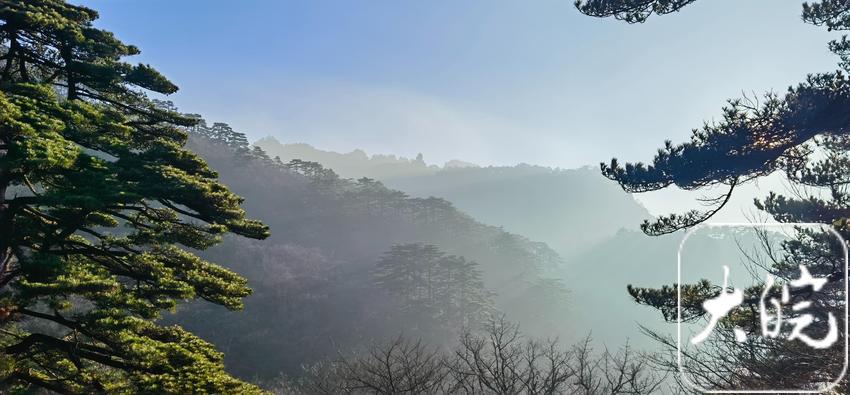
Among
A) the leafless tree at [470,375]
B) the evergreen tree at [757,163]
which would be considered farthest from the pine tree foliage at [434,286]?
the evergreen tree at [757,163]

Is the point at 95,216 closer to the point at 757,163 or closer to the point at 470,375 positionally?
the point at 757,163

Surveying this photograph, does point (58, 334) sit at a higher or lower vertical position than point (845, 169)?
lower

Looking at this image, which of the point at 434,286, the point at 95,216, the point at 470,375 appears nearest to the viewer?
the point at 95,216

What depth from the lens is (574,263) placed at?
374 ft

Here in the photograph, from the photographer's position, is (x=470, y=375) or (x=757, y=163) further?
(x=470, y=375)

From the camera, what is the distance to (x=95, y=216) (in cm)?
688

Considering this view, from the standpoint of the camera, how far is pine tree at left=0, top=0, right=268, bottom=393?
558 centimetres

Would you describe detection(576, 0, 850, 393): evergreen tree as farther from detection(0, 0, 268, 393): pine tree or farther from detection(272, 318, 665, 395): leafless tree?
detection(0, 0, 268, 393): pine tree

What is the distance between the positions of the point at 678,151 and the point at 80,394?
885 cm

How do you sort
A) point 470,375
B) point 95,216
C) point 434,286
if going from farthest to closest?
1. point 434,286
2. point 470,375
3. point 95,216

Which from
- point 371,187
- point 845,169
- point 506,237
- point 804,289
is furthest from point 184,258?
point 506,237

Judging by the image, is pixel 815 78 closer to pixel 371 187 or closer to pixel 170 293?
pixel 170 293

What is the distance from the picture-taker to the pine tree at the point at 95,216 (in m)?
5.58

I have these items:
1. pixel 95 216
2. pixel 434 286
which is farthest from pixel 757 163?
pixel 434 286
